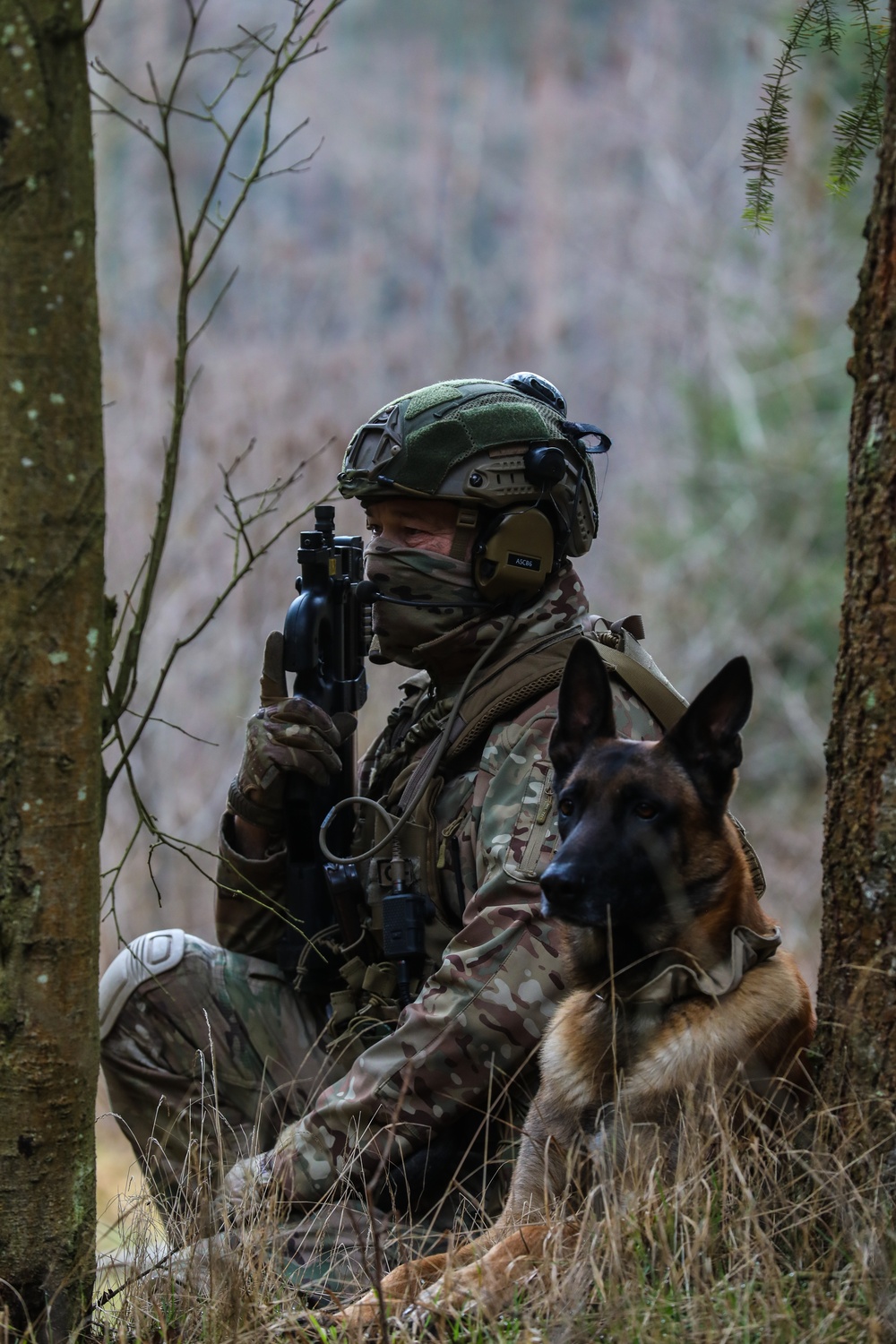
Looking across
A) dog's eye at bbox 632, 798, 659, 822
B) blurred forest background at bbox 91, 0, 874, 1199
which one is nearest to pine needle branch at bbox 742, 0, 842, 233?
dog's eye at bbox 632, 798, 659, 822

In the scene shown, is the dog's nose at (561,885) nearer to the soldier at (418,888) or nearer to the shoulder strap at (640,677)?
the soldier at (418,888)

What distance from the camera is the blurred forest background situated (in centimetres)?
1386

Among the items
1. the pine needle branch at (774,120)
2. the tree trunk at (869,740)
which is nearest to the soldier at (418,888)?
the tree trunk at (869,740)

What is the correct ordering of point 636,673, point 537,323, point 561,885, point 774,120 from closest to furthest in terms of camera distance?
point 561,885, point 774,120, point 636,673, point 537,323

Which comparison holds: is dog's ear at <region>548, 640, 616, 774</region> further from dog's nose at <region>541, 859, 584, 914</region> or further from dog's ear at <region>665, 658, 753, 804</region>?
dog's nose at <region>541, 859, 584, 914</region>

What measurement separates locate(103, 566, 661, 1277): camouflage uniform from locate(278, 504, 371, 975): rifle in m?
0.11

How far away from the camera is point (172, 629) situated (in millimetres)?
13578

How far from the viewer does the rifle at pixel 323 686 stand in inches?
160

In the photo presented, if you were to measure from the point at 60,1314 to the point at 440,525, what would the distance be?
2289 mm

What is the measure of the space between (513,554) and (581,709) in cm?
71

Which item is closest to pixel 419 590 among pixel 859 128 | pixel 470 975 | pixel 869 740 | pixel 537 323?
pixel 470 975

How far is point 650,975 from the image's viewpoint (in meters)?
3.11

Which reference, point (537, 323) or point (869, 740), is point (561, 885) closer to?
point (869, 740)

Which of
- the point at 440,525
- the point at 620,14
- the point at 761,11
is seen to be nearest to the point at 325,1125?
the point at 440,525
